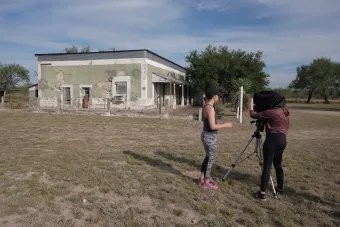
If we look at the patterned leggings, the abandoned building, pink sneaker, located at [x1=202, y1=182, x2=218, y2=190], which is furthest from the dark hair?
the abandoned building

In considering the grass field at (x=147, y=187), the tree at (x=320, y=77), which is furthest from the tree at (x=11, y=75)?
the tree at (x=320, y=77)

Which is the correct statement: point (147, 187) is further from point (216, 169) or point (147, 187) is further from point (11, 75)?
point (11, 75)

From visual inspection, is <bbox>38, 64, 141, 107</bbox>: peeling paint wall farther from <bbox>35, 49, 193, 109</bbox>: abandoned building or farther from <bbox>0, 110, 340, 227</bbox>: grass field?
<bbox>0, 110, 340, 227</bbox>: grass field

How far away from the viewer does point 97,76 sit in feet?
68.2

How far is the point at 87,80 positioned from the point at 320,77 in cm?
4055

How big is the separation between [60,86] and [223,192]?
796 inches

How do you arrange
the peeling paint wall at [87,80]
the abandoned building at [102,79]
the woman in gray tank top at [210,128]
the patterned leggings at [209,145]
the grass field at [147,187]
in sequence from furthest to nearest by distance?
the peeling paint wall at [87,80] < the abandoned building at [102,79] < the patterned leggings at [209,145] < the woman in gray tank top at [210,128] < the grass field at [147,187]

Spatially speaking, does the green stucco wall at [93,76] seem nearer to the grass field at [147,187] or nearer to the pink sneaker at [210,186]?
the grass field at [147,187]

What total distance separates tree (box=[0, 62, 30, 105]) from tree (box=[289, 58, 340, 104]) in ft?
158

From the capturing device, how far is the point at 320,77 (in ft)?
152

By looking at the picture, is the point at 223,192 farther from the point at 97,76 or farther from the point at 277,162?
the point at 97,76

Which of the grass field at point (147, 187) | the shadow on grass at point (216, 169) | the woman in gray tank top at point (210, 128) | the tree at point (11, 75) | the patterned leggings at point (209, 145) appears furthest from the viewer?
the tree at point (11, 75)

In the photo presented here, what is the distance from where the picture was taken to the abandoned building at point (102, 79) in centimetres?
1975

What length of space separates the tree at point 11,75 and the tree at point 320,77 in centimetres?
4803
